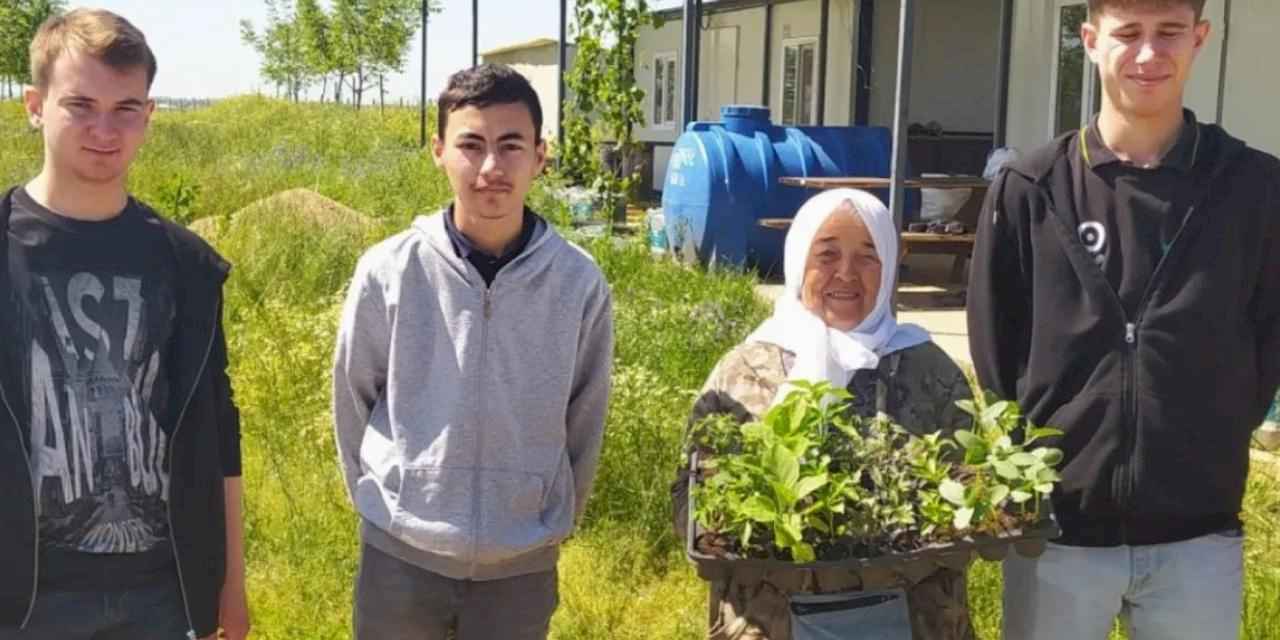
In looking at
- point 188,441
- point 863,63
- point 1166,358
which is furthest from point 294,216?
point 863,63

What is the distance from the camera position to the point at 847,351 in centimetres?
260

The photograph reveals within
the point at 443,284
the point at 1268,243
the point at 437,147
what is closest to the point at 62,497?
the point at 443,284

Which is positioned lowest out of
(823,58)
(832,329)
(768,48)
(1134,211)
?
(832,329)

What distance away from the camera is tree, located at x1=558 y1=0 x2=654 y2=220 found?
12688 millimetres

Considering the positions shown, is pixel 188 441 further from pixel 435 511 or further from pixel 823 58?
pixel 823 58

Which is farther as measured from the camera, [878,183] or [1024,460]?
[878,183]

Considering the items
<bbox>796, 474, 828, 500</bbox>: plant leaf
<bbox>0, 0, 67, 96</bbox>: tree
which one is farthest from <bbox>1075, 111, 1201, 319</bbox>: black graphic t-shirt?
<bbox>0, 0, 67, 96</bbox>: tree

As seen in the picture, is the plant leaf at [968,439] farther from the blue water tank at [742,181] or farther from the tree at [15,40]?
the tree at [15,40]

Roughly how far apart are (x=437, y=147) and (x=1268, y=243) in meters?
1.56

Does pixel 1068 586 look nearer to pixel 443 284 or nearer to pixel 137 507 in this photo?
pixel 443 284

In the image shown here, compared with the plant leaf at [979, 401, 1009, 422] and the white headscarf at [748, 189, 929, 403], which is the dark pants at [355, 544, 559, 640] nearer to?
the white headscarf at [748, 189, 929, 403]

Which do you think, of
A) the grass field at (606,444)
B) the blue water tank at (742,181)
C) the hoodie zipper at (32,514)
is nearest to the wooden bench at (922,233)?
the blue water tank at (742,181)

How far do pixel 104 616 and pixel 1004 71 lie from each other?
1200 cm

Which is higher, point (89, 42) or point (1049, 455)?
point (89, 42)
